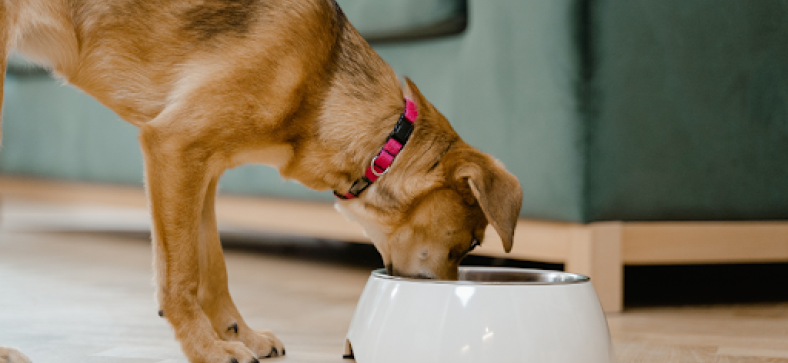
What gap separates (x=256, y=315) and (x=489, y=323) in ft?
3.37

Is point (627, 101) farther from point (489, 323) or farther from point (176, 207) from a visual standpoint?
point (176, 207)

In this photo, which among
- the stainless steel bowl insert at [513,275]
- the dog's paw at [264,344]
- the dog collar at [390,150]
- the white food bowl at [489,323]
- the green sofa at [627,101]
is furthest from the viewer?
the green sofa at [627,101]

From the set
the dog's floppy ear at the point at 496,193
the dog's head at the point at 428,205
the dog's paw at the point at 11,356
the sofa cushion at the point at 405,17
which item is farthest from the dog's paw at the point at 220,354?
the sofa cushion at the point at 405,17

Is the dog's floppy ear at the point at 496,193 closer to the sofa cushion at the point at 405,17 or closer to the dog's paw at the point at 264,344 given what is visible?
the dog's paw at the point at 264,344

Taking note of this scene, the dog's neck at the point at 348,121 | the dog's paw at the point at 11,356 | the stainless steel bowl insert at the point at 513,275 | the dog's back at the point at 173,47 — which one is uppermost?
the dog's back at the point at 173,47

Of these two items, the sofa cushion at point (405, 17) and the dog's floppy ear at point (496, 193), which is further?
the sofa cushion at point (405, 17)

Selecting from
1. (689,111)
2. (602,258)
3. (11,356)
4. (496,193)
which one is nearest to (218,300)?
(11,356)

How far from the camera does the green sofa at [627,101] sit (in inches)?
84.2

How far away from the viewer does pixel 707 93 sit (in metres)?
2.23

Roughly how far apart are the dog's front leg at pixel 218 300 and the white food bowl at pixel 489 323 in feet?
1.23

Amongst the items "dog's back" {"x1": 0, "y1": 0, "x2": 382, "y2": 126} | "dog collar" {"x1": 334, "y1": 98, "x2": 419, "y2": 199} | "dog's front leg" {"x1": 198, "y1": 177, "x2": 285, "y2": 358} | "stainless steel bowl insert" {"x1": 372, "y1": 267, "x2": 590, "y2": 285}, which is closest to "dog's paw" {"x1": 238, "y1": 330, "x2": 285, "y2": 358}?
"dog's front leg" {"x1": 198, "y1": 177, "x2": 285, "y2": 358}

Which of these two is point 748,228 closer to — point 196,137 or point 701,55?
point 701,55

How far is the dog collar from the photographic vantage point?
1.75 m

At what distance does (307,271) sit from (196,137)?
62.0 inches
